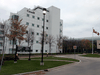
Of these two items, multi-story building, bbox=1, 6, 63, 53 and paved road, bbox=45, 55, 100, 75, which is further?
multi-story building, bbox=1, 6, 63, 53

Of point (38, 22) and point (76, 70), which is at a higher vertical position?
point (38, 22)

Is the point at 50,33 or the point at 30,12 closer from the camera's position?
the point at 30,12

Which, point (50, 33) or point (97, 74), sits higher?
point (50, 33)

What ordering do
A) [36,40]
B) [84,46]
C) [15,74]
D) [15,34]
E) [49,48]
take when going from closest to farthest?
[15,74] → [15,34] → [36,40] → [49,48] → [84,46]

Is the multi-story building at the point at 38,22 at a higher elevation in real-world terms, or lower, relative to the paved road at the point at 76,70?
higher

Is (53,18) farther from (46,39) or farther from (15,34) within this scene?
(15,34)

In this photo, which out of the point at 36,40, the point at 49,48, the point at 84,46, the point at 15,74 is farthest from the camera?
the point at 84,46

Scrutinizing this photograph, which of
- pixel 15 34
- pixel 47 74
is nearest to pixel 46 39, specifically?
pixel 15 34

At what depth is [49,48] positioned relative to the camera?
190ft

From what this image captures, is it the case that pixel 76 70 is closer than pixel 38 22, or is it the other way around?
pixel 76 70

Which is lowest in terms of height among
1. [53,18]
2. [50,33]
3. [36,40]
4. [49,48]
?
[49,48]

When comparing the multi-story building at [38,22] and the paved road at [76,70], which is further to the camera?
the multi-story building at [38,22]

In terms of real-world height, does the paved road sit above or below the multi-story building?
below

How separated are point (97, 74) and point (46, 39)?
4707cm
